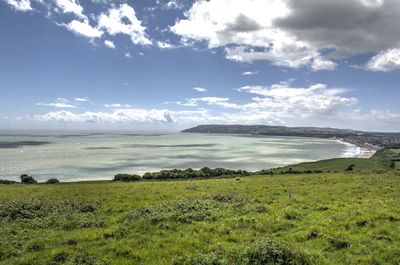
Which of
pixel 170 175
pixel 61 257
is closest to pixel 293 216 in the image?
pixel 61 257

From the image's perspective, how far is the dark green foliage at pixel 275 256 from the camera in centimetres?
1070

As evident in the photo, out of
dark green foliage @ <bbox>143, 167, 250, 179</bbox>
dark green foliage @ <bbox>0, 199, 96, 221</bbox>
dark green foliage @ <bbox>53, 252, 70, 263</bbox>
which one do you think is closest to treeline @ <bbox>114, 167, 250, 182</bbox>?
dark green foliage @ <bbox>143, 167, 250, 179</bbox>

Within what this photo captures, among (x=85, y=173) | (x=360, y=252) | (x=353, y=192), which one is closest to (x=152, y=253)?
(x=360, y=252)

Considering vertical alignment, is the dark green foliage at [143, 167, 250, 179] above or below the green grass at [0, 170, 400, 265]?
below

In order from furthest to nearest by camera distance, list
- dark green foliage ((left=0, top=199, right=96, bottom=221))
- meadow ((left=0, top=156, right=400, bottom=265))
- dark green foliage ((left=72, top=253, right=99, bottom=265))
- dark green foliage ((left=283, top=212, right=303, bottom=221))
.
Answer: dark green foliage ((left=0, top=199, right=96, bottom=221)) < dark green foliage ((left=283, top=212, right=303, bottom=221)) < meadow ((left=0, top=156, right=400, bottom=265)) < dark green foliage ((left=72, top=253, right=99, bottom=265))

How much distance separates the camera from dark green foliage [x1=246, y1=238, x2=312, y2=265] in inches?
421

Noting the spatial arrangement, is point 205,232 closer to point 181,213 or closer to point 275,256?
point 181,213

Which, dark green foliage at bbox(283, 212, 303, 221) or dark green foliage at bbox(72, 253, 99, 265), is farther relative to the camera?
dark green foliage at bbox(283, 212, 303, 221)

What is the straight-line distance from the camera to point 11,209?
19.5 metres

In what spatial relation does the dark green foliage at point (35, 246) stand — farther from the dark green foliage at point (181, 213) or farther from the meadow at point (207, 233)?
the dark green foliage at point (181, 213)

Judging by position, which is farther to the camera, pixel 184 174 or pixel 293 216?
pixel 184 174

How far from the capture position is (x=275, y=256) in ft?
35.8

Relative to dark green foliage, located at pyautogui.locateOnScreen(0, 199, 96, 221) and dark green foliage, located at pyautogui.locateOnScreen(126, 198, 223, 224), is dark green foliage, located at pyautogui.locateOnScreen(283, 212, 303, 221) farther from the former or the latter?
dark green foliage, located at pyautogui.locateOnScreen(0, 199, 96, 221)

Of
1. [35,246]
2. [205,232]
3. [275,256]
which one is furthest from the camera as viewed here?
[205,232]
